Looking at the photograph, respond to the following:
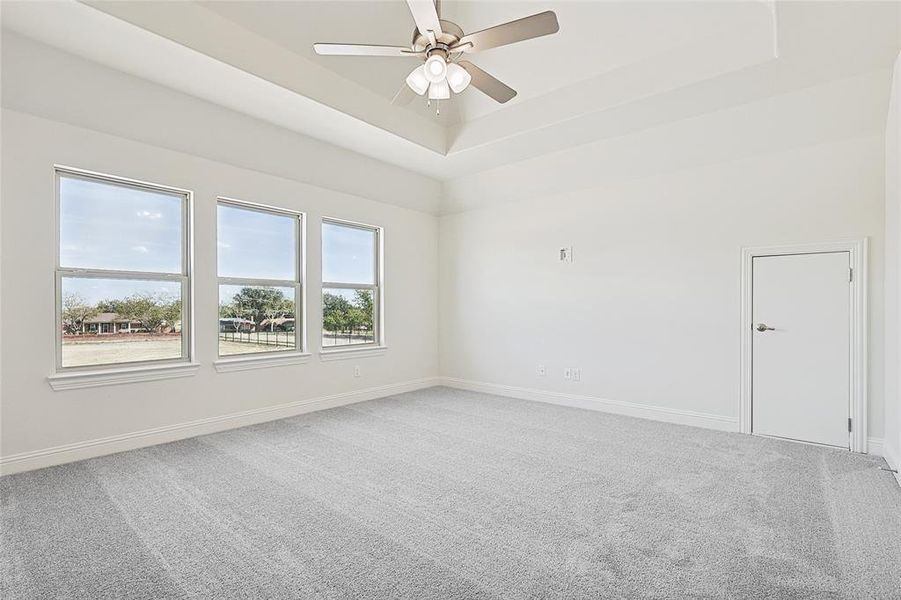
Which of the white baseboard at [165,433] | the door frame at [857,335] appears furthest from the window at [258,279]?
the door frame at [857,335]

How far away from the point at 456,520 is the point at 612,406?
10.2ft

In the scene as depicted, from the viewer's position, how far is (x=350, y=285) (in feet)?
18.6

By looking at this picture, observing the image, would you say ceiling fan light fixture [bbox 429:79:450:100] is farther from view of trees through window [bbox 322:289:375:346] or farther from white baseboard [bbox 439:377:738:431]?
white baseboard [bbox 439:377:738:431]

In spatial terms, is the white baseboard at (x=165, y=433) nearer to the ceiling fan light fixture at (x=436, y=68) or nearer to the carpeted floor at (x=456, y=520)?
the carpeted floor at (x=456, y=520)

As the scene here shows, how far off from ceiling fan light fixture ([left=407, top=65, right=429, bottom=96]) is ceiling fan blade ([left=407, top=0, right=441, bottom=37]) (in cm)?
23

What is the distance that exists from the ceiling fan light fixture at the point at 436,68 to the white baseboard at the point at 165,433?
3576 mm

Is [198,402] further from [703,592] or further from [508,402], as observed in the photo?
[703,592]

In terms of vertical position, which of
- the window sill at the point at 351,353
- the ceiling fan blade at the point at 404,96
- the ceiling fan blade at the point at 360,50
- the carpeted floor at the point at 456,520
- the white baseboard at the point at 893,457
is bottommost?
the carpeted floor at the point at 456,520

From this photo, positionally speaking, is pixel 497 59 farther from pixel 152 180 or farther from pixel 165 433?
pixel 165 433

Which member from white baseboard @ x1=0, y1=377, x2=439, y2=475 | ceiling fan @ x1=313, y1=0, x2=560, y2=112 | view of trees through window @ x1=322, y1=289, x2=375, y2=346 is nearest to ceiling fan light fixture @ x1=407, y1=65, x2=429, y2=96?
ceiling fan @ x1=313, y1=0, x2=560, y2=112

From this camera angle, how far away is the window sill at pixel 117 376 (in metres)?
3.39

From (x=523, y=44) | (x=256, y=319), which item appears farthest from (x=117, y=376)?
(x=523, y=44)

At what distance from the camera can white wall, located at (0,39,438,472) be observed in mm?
3189

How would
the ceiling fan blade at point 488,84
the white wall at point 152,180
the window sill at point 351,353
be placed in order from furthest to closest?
1. the window sill at point 351,353
2. the white wall at point 152,180
3. the ceiling fan blade at point 488,84
